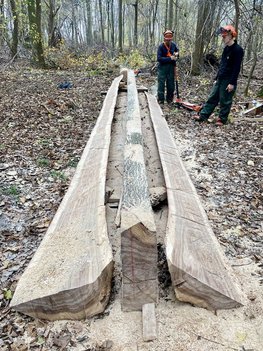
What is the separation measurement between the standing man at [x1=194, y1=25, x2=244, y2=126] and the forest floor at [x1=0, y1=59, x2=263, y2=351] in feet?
1.11

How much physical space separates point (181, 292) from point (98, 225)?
31.2 inches

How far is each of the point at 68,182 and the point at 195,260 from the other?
8.57 feet

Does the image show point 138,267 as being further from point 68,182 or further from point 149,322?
point 68,182

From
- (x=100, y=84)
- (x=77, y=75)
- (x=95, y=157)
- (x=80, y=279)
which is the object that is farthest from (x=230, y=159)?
(x=77, y=75)

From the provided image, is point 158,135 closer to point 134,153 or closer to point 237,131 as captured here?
point 134,153

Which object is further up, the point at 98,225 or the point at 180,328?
the point at 98,225

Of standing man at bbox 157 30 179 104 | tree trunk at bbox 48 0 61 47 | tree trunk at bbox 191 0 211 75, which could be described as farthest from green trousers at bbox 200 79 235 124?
tree trunk at bbox 48 0 61 47

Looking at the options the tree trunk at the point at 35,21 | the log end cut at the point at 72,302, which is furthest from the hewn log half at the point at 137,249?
the tree trunk at the point at 35,21

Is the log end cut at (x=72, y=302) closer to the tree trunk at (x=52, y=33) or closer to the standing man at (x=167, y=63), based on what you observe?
the standing man at (x=167, y=63)

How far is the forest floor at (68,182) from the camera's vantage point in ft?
6.93

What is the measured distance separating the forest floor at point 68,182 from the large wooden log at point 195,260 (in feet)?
0.38

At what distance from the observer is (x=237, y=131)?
6684mm

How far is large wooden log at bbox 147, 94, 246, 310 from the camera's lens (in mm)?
2180

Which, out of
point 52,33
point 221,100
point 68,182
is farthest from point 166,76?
point 52,33
